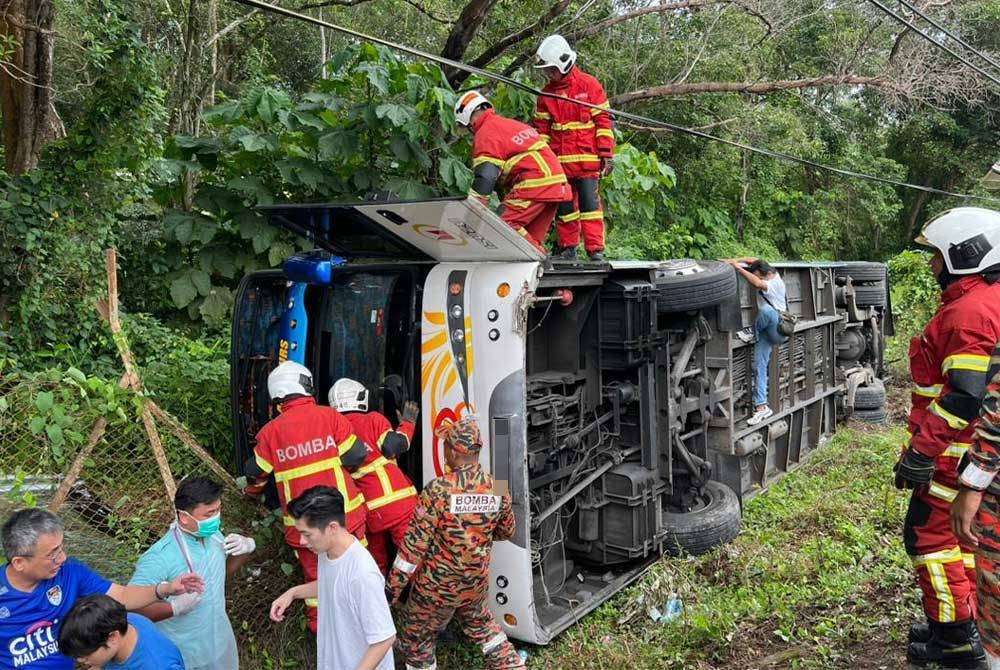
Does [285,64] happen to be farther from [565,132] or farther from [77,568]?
[77,568]

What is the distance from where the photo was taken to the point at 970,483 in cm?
293

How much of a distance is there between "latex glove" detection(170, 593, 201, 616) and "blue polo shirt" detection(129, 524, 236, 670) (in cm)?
7

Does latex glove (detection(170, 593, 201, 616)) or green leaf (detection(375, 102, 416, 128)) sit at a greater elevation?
green leaf (detection(375, 102, 416, 128))

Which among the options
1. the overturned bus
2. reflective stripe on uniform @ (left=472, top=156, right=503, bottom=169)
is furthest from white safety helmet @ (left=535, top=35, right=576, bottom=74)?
the overturned bus

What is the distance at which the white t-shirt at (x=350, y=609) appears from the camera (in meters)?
2.69

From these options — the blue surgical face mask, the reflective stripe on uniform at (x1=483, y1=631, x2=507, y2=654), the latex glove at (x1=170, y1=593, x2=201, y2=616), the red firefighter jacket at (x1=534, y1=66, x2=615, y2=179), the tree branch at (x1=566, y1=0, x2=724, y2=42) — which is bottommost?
the reflective stripe on uniform at (x1=483, y1=631, x2=507, y2=654)

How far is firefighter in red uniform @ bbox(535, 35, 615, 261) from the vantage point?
18.4 ft

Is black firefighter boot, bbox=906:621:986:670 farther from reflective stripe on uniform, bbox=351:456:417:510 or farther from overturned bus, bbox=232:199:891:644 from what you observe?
reflective stripe on uniform, bbox=351:456:417:510

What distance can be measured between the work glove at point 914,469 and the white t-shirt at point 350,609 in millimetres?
2417

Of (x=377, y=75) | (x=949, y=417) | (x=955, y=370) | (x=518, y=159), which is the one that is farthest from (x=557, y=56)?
(x=949, y=417)

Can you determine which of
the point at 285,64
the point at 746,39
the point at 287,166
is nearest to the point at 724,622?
the point at 287,166

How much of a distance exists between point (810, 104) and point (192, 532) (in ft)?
57.7

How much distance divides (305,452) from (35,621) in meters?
1.27

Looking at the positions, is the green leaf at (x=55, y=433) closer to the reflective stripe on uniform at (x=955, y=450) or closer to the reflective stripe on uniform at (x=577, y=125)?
the reflective stripe on uniform at (x=577, y=125)
